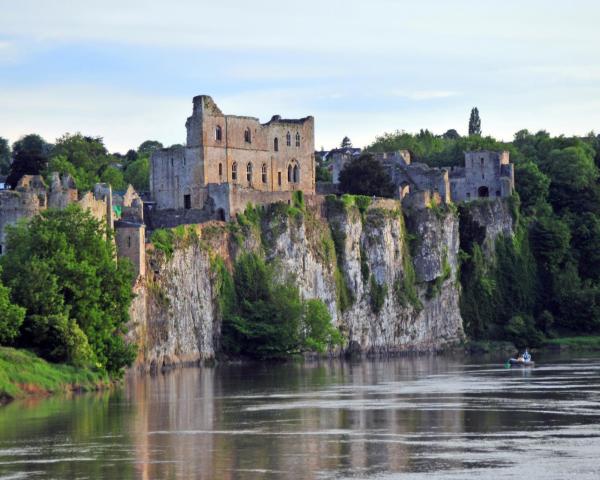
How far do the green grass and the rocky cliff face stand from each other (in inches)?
277

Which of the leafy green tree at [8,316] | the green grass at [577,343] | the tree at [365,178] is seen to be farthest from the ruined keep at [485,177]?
the leafy green tree at [8,316]

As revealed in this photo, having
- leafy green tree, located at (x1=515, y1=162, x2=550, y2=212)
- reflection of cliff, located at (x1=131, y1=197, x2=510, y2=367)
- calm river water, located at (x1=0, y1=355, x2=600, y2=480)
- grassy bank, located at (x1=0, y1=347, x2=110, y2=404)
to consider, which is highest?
leafy green tree, located at (x1=515, y1=162, x2=550, y2=212)

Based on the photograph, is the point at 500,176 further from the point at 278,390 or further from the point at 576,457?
the point at 576,457

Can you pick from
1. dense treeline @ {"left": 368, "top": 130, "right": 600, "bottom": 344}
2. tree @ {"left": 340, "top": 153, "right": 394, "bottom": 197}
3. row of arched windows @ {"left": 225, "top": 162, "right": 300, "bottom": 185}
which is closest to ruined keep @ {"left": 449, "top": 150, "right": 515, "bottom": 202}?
dense treeline @ {"left": 368, "top": 130, "right": 600, "bottom": 344}

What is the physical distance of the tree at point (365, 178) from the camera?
134875mm

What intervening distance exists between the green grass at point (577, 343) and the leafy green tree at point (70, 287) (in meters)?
50.7

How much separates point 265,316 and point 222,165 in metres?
14.0

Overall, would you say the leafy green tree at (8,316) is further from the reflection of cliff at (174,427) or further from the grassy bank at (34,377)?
the reflection of cliff at (174,427)

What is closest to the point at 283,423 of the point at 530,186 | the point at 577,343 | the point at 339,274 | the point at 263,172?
the point at 263,172

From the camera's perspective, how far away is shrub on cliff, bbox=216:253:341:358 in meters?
112

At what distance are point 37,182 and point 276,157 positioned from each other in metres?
30.2

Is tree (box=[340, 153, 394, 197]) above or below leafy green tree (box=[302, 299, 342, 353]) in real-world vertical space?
above

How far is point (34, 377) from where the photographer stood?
7950 cm

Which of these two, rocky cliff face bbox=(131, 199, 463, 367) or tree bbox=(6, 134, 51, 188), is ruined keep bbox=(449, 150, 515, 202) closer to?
rocky cliff face bbox=(131, 199, 463, 367)
